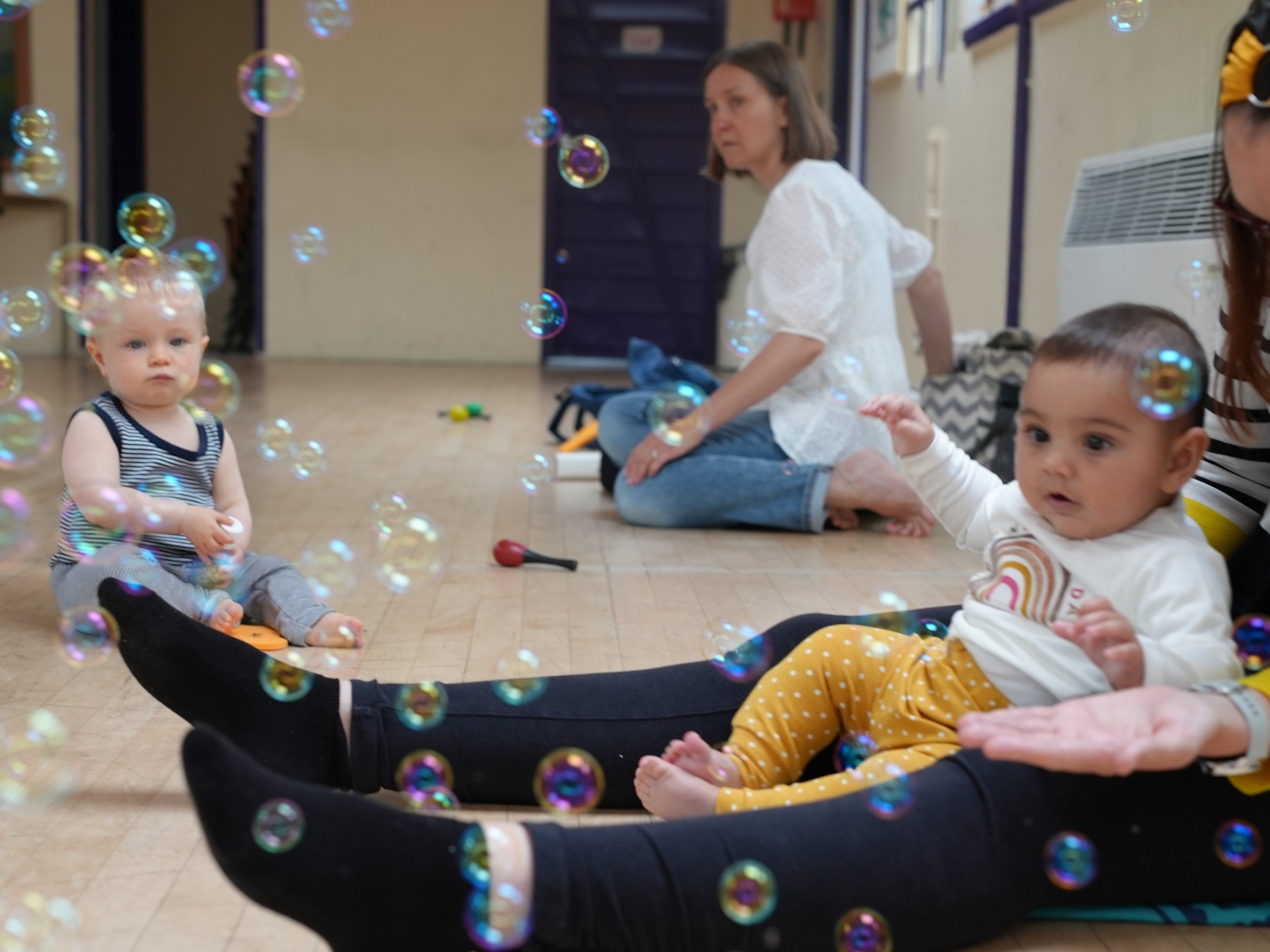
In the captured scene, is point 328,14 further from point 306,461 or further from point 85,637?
point 85,637

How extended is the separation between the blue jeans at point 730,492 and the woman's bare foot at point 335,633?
1007mm

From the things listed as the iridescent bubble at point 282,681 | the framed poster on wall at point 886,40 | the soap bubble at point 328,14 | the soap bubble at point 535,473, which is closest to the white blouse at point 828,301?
the soap bubble at point 535,473

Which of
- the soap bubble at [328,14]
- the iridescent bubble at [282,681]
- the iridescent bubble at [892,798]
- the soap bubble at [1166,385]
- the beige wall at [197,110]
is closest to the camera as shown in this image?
the iridescent bubble at [892,798]

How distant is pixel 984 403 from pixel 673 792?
2.01 metres

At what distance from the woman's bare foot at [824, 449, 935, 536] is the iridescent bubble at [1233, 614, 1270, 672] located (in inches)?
61.5

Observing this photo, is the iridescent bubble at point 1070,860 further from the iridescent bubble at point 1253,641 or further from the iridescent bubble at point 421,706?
the iridescent bubble at point 421,706

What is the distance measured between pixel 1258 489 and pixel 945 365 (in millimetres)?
1809

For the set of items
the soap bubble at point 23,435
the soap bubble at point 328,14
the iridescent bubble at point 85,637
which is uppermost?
the soap bubble at point 328,14

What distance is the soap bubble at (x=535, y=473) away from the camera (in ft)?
9.52

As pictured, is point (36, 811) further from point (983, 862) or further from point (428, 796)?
point (983, 862)

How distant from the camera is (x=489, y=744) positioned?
1.16 metres

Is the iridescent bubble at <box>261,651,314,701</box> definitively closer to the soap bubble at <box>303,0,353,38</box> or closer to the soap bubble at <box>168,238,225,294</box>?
the soap bubble at <box>168,238,225,294</box>

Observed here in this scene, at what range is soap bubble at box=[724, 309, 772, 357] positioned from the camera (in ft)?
8.80

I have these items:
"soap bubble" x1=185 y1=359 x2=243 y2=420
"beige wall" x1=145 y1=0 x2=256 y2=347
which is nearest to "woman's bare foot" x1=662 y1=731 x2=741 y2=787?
"soap bubble" x1=185 y1=359 x2=243 y2=420
